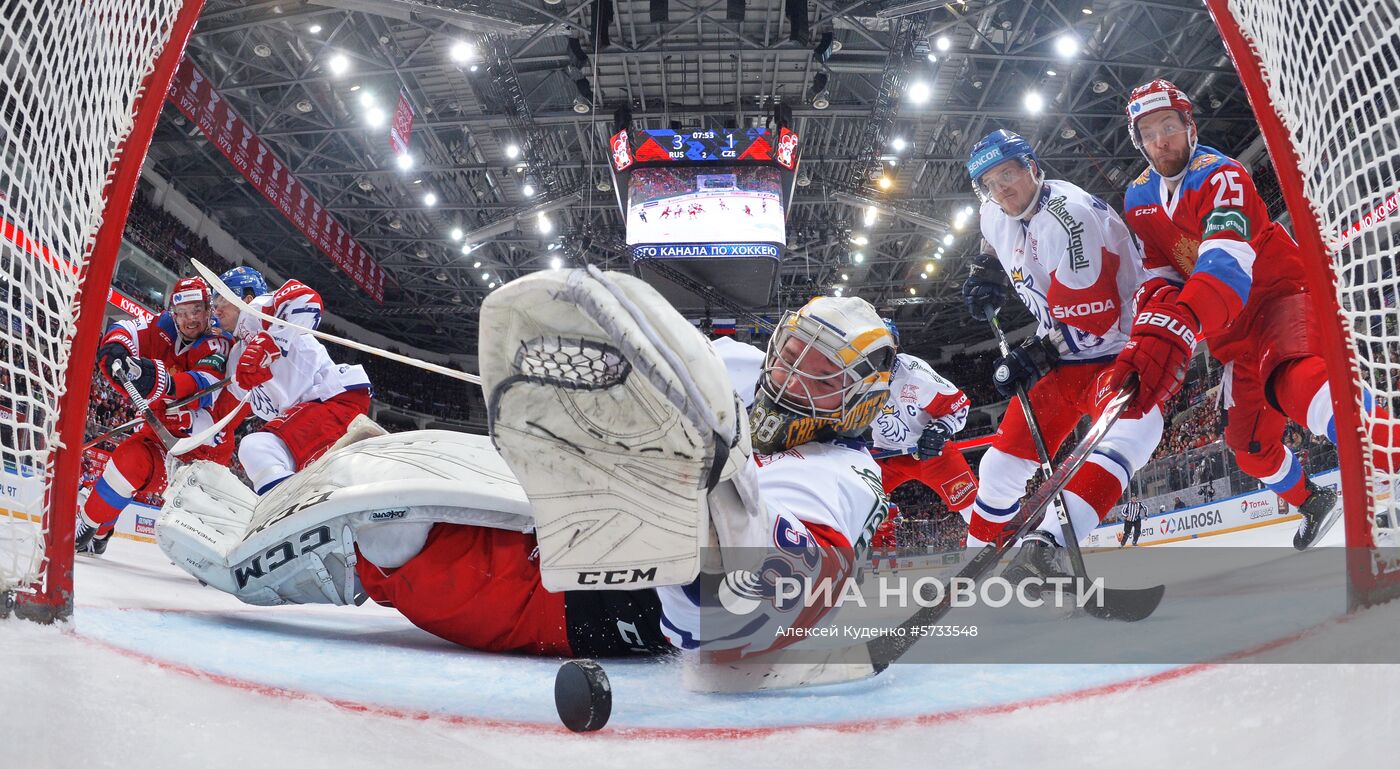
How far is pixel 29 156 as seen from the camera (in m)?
1.28

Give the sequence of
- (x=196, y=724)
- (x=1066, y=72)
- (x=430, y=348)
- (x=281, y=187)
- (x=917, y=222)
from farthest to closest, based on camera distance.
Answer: (x=430, y=348), (x=917, y=222), (x=281, y=187), (x=1066, y=72), (x=196, y=724)

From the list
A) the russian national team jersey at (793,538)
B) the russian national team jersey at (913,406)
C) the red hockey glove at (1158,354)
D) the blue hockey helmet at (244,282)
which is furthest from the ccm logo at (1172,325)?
the blue hockey helmet at (244,282)

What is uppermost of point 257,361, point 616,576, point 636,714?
point 257,361

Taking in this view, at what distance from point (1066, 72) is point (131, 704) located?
13.3 m

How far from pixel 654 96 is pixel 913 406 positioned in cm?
969

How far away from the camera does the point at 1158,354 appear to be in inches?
80.6

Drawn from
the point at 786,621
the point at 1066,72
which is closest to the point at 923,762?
the point at 786,621

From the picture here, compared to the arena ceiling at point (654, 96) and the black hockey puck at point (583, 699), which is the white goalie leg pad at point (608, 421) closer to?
the black hockey puck at point (583, 699)

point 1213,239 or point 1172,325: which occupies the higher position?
point 1213,239

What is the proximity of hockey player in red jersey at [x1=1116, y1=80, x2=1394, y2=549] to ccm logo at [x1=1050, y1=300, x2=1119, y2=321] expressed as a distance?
114mm

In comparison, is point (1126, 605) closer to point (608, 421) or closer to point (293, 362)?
point (608, 421)

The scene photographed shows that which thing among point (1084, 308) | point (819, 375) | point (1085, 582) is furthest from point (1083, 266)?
point (819, 375)

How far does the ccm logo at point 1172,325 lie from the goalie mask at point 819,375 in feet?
3.17

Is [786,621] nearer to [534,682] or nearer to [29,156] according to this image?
[534,682]
